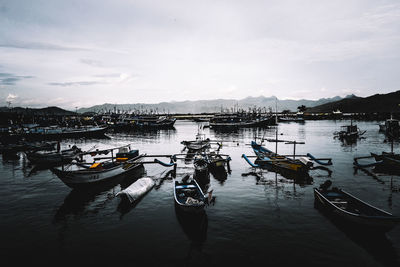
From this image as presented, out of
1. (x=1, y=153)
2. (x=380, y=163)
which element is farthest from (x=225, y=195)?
(x=1, y=153)

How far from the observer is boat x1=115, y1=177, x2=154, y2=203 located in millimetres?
22688

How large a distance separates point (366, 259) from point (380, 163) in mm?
29981

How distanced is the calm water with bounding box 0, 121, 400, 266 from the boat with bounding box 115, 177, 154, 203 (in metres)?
0.89

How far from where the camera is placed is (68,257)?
14508mm

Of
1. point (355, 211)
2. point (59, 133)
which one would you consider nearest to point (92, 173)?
point (355, 211)

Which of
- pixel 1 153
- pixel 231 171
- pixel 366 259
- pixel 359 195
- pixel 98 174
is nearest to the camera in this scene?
pixel 366 259

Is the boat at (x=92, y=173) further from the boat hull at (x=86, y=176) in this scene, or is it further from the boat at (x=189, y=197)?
the boat at (x=189, y=197)

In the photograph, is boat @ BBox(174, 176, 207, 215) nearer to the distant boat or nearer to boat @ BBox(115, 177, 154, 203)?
boat @ BBox(115, 177, 154, 203)

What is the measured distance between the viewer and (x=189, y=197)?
20.2 m

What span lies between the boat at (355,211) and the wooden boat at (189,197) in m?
10.9

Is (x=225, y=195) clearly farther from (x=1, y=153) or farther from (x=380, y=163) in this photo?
(x=1, y=153)

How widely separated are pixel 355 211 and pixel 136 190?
20733 mm

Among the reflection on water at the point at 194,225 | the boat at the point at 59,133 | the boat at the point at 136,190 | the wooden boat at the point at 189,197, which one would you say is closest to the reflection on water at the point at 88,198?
the boat at the point at 136,190

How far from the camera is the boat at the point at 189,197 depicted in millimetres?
18219
